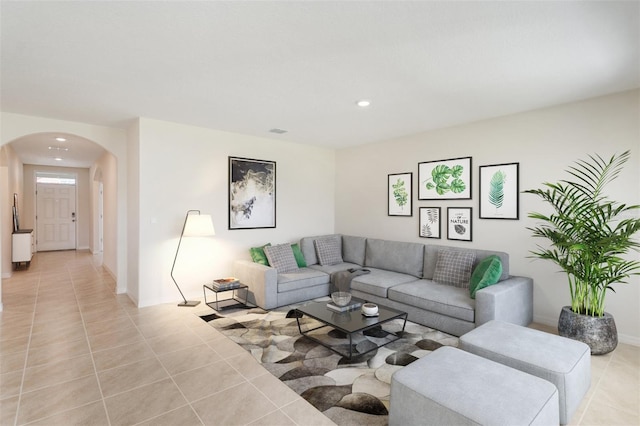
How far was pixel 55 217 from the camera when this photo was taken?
9.52 metres

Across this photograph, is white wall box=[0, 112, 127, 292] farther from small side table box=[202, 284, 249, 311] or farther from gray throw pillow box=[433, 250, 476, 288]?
gray throw pillow box=[433, 250, 476, 288]

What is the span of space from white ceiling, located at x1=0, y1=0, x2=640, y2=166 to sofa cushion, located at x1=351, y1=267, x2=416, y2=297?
2.19 meters

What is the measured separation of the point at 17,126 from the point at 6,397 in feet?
11.2

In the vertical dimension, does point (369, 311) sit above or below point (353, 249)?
below

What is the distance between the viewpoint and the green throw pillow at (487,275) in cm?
337

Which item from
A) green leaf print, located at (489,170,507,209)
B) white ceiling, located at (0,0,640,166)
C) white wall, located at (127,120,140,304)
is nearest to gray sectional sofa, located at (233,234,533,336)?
green leaf print, located at (489,170,507,209)

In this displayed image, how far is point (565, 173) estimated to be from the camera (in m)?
3.62

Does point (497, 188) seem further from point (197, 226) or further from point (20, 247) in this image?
point (20, 247)

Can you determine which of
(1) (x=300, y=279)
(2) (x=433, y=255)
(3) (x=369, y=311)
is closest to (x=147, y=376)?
(3) (x=369, y=311)

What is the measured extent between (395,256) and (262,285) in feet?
6.69

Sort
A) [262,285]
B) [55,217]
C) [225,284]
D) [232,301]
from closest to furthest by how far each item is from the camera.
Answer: [262,285] → [225,284] → [232,301] → [55,217]

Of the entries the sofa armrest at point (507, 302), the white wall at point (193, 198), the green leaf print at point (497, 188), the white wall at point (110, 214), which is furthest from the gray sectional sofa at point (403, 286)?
the white wall at point (110, 214)

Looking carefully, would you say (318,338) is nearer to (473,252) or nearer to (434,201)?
(473,252)

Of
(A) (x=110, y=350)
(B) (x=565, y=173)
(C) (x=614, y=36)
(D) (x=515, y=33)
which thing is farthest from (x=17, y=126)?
(B) (x=565, y=173)
